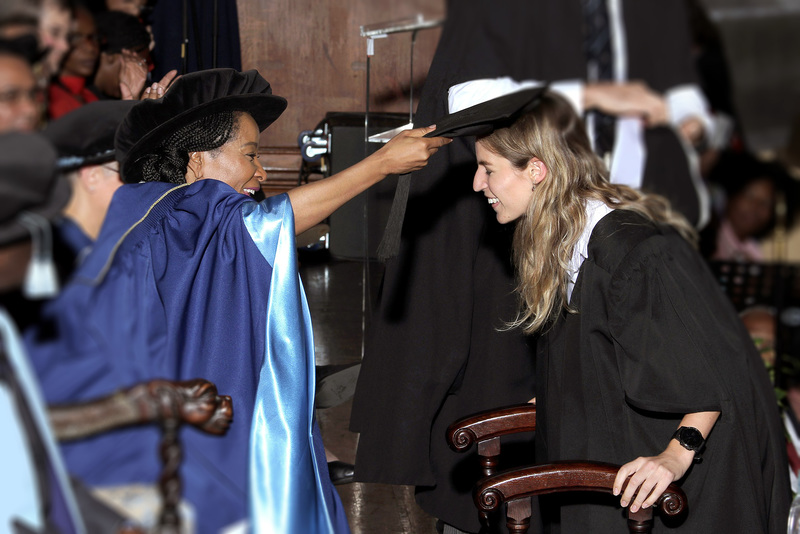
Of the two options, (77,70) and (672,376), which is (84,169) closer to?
(77,70)

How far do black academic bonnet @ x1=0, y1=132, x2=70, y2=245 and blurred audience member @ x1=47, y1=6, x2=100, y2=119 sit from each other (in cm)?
4

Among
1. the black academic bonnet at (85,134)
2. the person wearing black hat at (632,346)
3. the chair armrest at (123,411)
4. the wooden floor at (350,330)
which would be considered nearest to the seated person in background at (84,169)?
the black academic bonnet at (85,134)

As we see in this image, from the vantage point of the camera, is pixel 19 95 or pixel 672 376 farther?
pixel 672 376

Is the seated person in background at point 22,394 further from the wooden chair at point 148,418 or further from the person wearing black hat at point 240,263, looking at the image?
the person wearing black hat at point 240,263

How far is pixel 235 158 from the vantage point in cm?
183

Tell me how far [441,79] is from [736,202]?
841mm

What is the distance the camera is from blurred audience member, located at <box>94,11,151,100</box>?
34.3 inches

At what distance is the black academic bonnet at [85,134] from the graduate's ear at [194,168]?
93 cm

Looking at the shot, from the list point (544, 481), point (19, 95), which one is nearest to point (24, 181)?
point (19, 95)

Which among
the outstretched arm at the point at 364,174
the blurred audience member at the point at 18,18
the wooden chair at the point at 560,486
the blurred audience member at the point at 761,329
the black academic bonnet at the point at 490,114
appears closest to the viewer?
the blurred audience member at the point at 18,18

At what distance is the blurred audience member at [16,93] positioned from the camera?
673 mm

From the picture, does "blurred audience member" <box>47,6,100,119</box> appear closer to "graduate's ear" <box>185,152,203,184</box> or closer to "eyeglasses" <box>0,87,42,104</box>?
"eyeglasses" <box>0,87,42,104</box>

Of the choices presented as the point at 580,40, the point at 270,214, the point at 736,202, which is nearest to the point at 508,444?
the point at 270,214

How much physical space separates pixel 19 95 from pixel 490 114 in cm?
75
